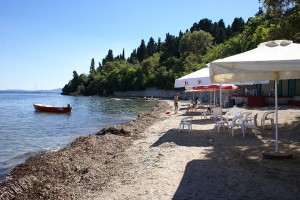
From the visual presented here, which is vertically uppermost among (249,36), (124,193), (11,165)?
(249,36)

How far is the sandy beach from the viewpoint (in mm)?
6508

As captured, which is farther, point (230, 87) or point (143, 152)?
point (230, 87)

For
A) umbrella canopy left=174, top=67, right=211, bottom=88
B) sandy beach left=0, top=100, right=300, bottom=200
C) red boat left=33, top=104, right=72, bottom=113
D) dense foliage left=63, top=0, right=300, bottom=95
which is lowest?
red boat left=33, top=104, right=72, bottom=113

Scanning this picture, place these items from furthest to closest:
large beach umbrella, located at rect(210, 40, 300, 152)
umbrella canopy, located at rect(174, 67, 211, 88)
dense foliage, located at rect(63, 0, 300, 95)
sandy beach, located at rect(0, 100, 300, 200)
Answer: dense foliage, located at rect(63, 0, 300, 95) < umbrella canopy, located at rect(174, 67, 211, 88) < large beach umbrella, located at rect(210, 40, 300, 152) < sandy beach, located at rect(0, 100, 300, 200)

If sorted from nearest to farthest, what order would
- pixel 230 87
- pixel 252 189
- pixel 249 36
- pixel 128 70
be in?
pixel 252 189, pixel 230 87, pixel 249 36, pixel 128 70

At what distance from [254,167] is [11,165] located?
9342 millimetres

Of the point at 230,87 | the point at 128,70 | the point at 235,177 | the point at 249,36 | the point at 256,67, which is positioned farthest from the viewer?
the point at 128,70

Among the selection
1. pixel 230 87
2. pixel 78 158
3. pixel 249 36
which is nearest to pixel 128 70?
pixel 249 36

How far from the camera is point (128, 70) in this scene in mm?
112812

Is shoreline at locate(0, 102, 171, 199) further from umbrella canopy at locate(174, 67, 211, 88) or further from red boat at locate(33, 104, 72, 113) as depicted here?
red boat at locate(33, 104, 72, 113)

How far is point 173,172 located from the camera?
25.7 feet

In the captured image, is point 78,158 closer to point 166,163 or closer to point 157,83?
point 166,163

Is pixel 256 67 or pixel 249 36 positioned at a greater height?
pixel 249 36

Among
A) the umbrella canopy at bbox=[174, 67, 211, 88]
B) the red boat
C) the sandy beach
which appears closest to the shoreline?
the sandy beach
